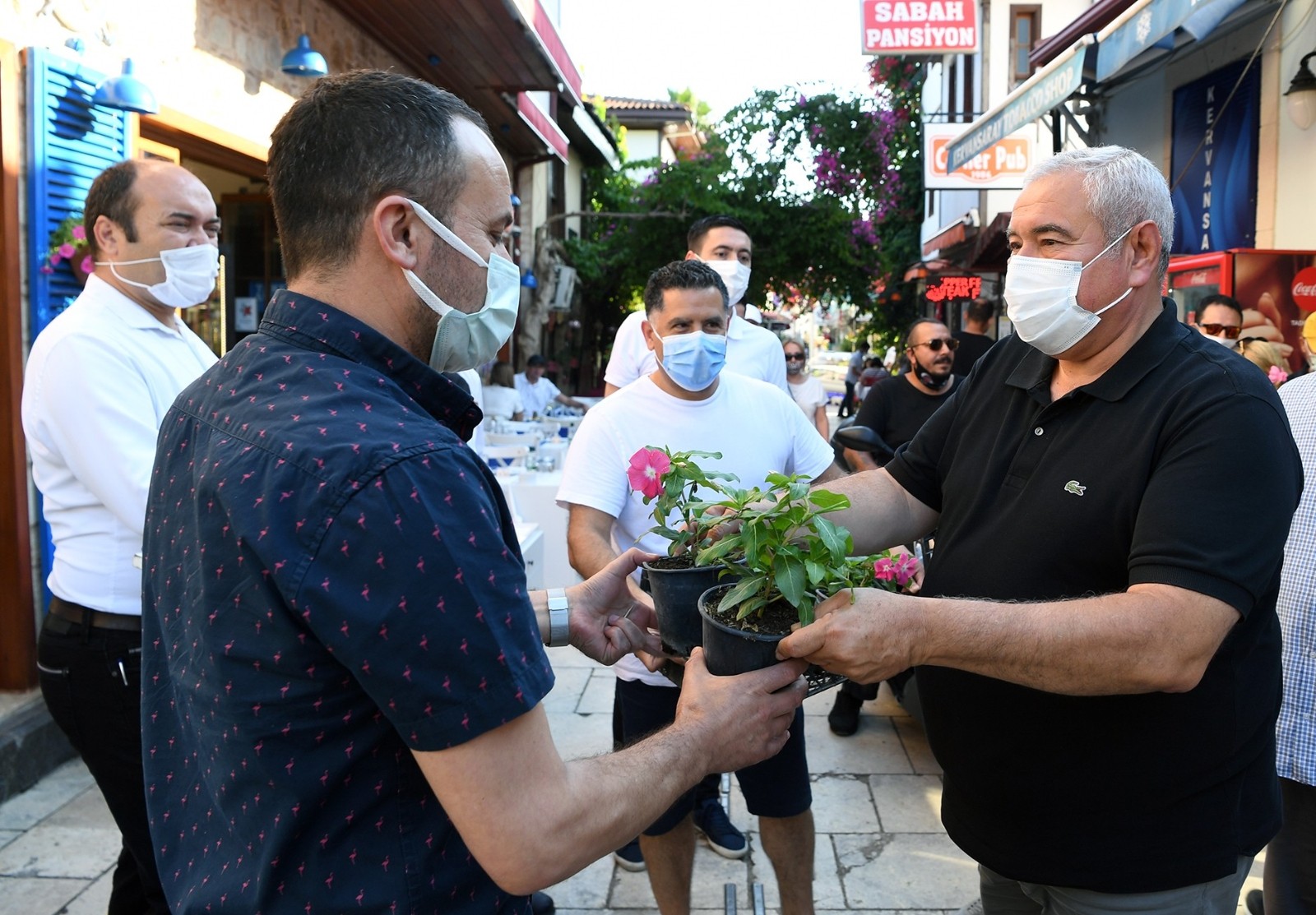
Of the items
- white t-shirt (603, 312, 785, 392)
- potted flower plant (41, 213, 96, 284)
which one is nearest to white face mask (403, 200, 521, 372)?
white t-shirt (603, 312, 785, 392)

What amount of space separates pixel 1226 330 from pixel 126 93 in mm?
5305

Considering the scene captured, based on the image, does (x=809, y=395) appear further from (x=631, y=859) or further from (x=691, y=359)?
(x=691, y=359)

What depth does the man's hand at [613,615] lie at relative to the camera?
2217 mm

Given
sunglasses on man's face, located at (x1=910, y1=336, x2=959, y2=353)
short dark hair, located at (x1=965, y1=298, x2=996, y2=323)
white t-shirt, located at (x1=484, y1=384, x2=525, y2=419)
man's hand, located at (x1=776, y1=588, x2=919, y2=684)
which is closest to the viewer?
man's hand, located at (x1=776, y1=588, x2=919, y2=684)

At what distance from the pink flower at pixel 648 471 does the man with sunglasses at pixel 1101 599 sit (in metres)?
0.66

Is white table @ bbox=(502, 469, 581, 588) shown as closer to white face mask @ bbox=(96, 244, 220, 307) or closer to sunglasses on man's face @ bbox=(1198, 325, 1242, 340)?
white face mask @ bbox=(96, 244, 220, 307)

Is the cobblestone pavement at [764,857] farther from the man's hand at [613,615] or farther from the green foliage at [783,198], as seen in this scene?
the green foliage at [783,198]

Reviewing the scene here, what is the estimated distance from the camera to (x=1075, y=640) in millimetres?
1733

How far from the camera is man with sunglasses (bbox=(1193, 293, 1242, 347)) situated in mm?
5199

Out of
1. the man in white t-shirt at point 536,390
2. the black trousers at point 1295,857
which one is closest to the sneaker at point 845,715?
the black trousers at point 1295,857

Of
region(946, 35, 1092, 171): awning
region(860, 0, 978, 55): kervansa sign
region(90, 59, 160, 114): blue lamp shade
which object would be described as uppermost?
region(860, 0, 978, 55): kervansa sign

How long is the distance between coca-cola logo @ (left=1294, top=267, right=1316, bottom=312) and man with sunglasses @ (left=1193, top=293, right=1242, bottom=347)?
15.3 inches

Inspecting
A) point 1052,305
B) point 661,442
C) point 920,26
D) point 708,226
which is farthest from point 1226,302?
point 920,26

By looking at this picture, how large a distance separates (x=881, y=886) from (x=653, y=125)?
875 inches
